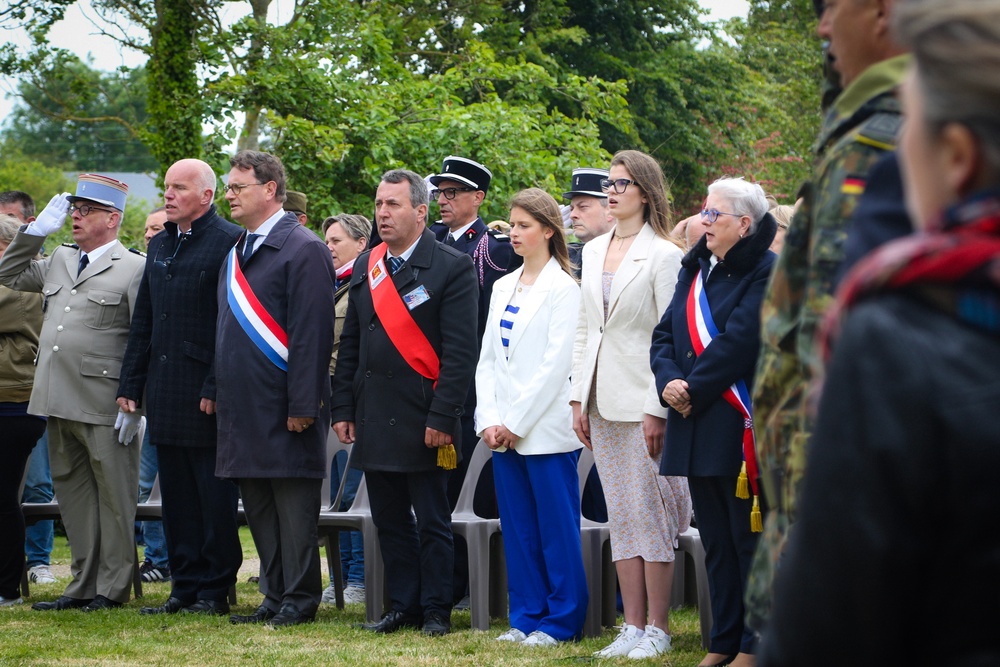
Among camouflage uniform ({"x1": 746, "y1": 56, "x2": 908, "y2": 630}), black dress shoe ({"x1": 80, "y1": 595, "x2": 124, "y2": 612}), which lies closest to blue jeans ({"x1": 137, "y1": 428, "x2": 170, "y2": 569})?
black dress shoe ({"x1": 80, "y1": 595, "x2": 124, "y2": 612})

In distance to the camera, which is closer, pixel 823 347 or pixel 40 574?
pixel 823 347

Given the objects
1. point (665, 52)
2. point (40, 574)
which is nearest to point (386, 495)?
point (40, 574)

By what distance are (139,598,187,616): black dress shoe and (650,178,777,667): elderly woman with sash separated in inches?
126

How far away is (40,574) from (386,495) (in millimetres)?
3554

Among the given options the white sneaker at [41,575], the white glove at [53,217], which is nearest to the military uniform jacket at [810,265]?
the white glove at [53,217]

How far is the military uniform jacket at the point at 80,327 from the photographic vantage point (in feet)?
23.8

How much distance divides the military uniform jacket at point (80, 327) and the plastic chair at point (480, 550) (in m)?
2.04

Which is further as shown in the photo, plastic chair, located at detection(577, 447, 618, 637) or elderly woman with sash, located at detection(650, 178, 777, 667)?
plastic chair, located at detection(577, 447, 618, 637)

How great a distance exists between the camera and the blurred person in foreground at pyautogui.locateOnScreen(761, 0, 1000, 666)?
1305 millimetres

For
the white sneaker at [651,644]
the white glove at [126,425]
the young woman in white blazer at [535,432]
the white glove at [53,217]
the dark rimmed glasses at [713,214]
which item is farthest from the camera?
the white glove at [53,217]

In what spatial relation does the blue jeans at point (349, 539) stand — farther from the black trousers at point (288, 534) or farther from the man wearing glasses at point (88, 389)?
the man wearing glasses at point (88, 389)

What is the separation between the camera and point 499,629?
662 centimetres

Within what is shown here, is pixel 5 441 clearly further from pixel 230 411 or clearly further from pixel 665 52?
pixel 665 52

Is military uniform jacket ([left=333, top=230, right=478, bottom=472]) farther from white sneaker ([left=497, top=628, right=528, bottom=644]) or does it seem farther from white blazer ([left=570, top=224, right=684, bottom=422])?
white sneaker ([left=497, top=628, right=528, bottom=644])
